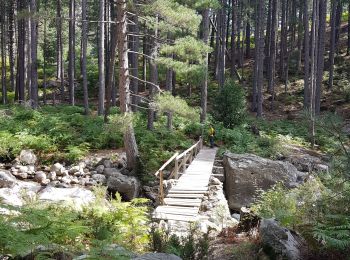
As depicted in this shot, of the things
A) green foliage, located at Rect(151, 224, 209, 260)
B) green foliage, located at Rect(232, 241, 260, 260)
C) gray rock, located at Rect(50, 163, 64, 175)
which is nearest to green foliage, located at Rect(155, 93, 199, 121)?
gray rock, located at Rect(50, 163, 64, 175)

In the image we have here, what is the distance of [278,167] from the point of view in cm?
1349

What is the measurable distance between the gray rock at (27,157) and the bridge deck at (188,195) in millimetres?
5758

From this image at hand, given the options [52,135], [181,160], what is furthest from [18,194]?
[181,160]

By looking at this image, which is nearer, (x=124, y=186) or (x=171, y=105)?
(x=171, y=105)

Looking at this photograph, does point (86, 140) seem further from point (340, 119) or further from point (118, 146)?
point (340, 119)

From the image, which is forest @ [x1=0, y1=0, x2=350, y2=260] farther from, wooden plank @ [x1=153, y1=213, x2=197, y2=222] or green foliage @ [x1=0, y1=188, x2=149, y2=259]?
wooden plank @ [x1=153, y1=213, x2=197, y2=222]

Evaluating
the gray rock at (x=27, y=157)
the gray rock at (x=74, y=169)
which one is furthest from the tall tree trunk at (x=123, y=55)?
the gray rock at (x=27, y=157)

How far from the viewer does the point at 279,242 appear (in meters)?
5.67

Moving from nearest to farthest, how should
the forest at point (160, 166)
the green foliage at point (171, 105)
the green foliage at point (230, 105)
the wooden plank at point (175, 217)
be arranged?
the forest at point (160, 166), the wooden plank at point (175, 217), the green foliage at point (171, 105), the green foliage at point (230, 105)

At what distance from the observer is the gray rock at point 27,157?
1423 cm

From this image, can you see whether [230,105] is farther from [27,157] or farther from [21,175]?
[21,175]

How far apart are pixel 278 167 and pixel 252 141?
5655 mm

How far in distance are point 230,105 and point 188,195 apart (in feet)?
35.2

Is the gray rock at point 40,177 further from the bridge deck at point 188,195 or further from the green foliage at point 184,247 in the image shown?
the green foliage at point 184,247
